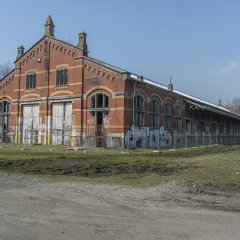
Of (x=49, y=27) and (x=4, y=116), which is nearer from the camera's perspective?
(x=49, y=27)

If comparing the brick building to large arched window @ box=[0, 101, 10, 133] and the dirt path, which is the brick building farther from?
the dirt path

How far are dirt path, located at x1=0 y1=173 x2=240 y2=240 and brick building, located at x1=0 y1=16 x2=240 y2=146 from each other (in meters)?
24.6

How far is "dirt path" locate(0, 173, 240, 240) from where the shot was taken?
24.9ft

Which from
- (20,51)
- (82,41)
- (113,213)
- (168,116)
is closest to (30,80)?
(20,51)

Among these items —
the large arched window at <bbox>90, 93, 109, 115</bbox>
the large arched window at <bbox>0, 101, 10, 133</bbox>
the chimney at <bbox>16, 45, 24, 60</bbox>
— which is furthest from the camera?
the large arched window at <bbox>0, 101, 10, 133</bbox>

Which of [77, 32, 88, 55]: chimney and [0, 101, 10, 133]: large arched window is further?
[0, 101, 10, 133]: large arched window

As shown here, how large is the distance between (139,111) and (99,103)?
397 centimetres

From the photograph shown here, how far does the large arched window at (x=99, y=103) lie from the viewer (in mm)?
38531

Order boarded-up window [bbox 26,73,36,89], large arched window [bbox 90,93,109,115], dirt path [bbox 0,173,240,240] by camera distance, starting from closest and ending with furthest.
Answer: dirt path [bbox 0,173,240,240]
large arched window [bbox 90,93,109,115]
boarded-up window [bbox 26,73,36,89]

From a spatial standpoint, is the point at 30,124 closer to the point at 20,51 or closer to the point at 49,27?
the point at 20,51

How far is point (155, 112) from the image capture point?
42.3 meters

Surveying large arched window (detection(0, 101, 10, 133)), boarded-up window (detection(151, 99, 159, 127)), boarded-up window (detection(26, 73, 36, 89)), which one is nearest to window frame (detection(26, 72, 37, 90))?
boarded-up window (detection(26, 73, 36, 89))

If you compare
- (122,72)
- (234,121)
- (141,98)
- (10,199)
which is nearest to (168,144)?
(141,98)

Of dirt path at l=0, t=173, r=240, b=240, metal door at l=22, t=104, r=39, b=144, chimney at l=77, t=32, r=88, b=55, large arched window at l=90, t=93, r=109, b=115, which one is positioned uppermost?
chimney at l=77, t=32, r=88, b=55
